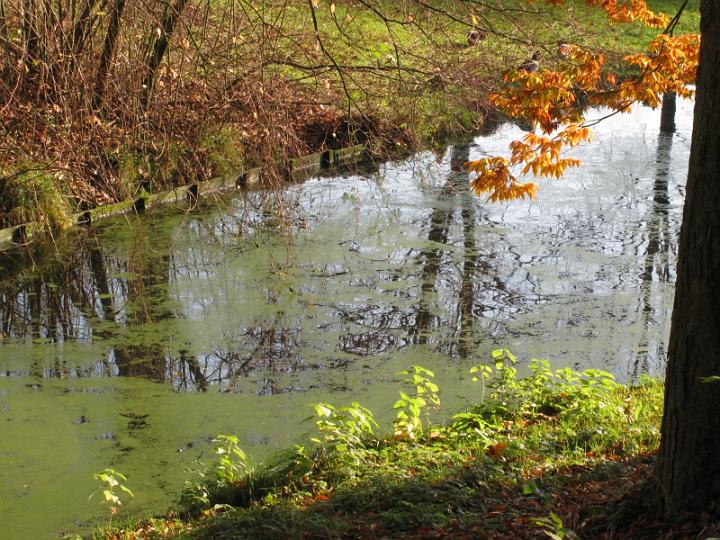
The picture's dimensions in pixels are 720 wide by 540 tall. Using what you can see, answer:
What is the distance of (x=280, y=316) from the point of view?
7070mm

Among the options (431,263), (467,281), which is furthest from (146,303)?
(467,281)

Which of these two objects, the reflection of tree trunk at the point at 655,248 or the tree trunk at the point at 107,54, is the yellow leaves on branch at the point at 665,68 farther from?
the tree trunk at the point at 107,54

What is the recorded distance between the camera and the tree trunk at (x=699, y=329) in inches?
115

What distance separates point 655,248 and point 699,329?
19.9ft

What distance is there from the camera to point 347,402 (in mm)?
5605

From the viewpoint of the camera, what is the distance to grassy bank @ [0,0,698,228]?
646 cm

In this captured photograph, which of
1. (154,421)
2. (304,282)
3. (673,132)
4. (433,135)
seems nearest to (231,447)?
(154,421)

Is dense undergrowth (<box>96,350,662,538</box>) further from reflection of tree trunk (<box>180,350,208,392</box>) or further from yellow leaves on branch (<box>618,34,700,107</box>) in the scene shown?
yellow leaves on branch (<box>618,34,700,107</box>)

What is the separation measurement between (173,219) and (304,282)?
2690 millimetres

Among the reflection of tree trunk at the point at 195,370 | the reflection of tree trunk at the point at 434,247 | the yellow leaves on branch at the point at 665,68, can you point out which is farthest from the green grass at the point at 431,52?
the reflection of tree trunk at the point at 195,370

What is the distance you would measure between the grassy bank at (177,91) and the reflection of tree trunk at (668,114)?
425cm

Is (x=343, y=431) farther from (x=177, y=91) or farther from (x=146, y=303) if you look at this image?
(x=177, y=91)

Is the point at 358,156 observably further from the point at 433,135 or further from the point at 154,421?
the point at 154,421

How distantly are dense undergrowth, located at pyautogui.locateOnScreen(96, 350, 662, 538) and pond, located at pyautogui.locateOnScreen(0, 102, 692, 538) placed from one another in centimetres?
41
